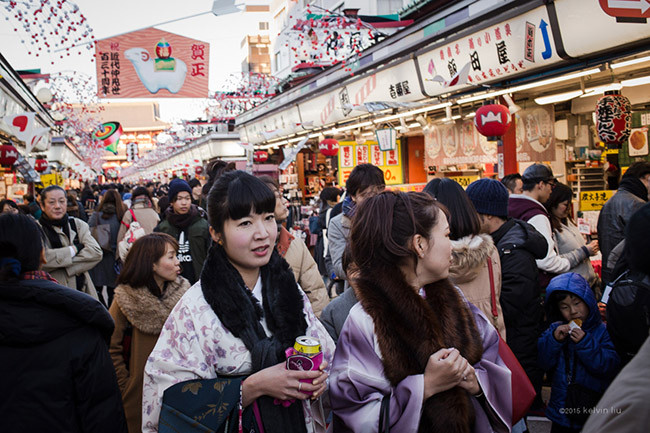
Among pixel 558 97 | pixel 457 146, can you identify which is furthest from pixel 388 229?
pixel 457 146

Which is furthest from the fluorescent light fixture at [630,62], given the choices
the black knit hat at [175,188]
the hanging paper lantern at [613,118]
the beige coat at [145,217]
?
the beige coat at [145,217]

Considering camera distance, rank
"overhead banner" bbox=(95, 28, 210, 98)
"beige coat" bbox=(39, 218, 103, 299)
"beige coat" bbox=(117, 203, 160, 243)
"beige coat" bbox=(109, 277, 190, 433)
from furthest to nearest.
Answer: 1. "overhead banner" bbox=(95, 28, 210, 98)
2. "beige coat" bbox=(117, 203, 160, 243)
3. "beige coat" bbox=(39, 218, 103, 299)
4. "beige coat" bbox=(109, 277, 190, 433)

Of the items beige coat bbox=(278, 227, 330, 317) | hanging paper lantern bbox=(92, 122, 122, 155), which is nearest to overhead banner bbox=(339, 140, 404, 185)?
beige coat bbox=(278, 227, 330, 317)

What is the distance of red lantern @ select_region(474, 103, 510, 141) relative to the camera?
276 inches

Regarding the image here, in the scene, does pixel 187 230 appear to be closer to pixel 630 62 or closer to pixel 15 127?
pixel 630 62

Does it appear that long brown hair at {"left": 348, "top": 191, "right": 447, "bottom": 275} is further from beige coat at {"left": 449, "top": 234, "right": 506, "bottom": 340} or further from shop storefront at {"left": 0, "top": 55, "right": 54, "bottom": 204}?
shop storefront at {"left": 0, "top": 55, "right": 54, "bottom": 204}

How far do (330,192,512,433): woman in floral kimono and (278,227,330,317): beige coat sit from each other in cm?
163

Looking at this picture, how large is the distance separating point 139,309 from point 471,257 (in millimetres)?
2037

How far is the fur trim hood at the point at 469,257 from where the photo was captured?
8.95 ft

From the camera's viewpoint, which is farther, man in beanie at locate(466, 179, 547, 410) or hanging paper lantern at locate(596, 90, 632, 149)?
hanging paper lantern at locate(596, 90, 632, 149)

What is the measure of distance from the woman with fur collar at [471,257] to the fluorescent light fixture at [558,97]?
17.3ft

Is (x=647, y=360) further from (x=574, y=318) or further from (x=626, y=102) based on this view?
(x=626, y=102)

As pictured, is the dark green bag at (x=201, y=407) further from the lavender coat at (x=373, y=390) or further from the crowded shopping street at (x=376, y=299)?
the lavender coat at (x=373, y=390)

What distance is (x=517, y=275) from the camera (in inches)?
126
